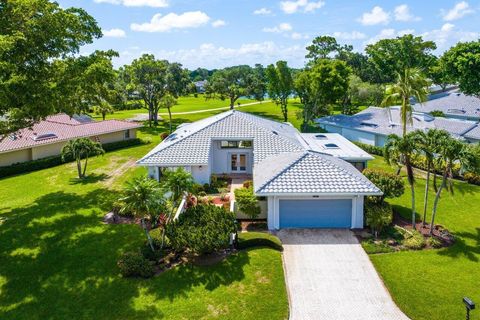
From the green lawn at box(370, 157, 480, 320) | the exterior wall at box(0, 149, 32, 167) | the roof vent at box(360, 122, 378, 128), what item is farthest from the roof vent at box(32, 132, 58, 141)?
the roof vent at box(360, 122, 378, 128)

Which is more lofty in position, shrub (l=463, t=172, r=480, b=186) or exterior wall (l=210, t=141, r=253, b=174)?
exterior wall (l=210, t=141, r=253, b=174)

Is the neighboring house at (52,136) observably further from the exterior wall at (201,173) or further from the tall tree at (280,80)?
the tall tree at (280,80)

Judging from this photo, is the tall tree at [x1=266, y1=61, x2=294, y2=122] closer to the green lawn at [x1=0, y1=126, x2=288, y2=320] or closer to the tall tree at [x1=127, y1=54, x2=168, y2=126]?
the tall tree at [x1=127, y1=54, x2=168, y2=126]

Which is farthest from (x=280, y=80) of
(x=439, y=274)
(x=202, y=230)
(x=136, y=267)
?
(x=136, y=267)

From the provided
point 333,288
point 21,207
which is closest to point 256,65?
point 21,207

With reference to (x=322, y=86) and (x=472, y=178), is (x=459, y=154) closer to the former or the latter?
(x=472, y=178)

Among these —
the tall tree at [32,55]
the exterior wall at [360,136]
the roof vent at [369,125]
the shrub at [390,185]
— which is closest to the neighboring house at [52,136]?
the tall tree at [32,55]
